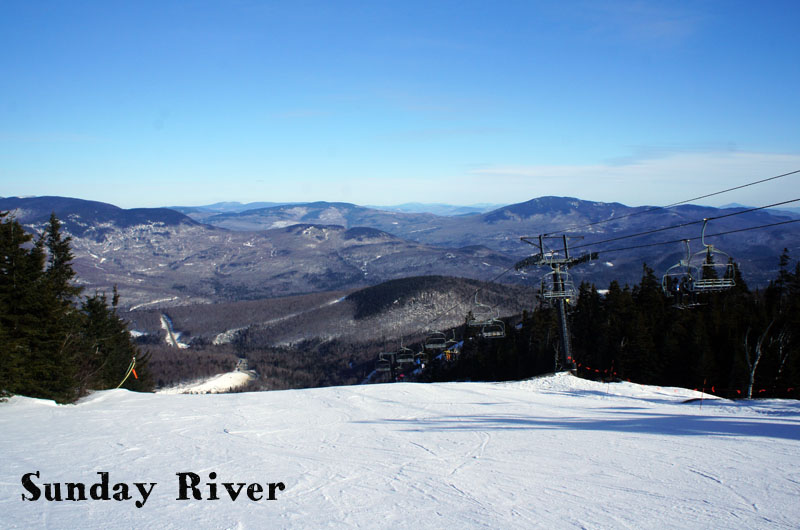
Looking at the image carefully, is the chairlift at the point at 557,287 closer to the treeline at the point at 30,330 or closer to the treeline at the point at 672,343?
the treeline at the point at 672,343

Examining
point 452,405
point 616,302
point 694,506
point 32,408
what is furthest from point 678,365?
point 32,408

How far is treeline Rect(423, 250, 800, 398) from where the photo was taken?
3275cm

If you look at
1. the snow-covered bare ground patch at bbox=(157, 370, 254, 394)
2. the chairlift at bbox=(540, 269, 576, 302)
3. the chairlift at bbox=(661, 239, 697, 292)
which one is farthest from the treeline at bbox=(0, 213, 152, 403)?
the snow-covered bare ground patch at bbox=(157, 370, 254, 394)

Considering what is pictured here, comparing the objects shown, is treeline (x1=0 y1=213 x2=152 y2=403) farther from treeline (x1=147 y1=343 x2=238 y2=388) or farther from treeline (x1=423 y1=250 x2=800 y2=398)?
treeline (x1=147 y1=343 x2=238 y2=388)

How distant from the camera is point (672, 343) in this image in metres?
38.5

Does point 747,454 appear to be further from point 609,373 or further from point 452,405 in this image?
point 609,373

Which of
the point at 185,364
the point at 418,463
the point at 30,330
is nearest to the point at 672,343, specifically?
the point at 418,463

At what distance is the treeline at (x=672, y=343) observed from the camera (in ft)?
107

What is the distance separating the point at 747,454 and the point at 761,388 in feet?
92.3

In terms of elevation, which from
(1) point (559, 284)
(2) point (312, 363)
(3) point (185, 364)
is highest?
(1) point (559, 284)

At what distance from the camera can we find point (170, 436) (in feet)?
42.2

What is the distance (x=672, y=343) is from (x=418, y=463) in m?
34.8

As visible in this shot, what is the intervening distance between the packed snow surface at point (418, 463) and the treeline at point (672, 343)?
41.2 ft

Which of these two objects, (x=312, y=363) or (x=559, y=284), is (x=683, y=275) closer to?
(x=559, y=284)
